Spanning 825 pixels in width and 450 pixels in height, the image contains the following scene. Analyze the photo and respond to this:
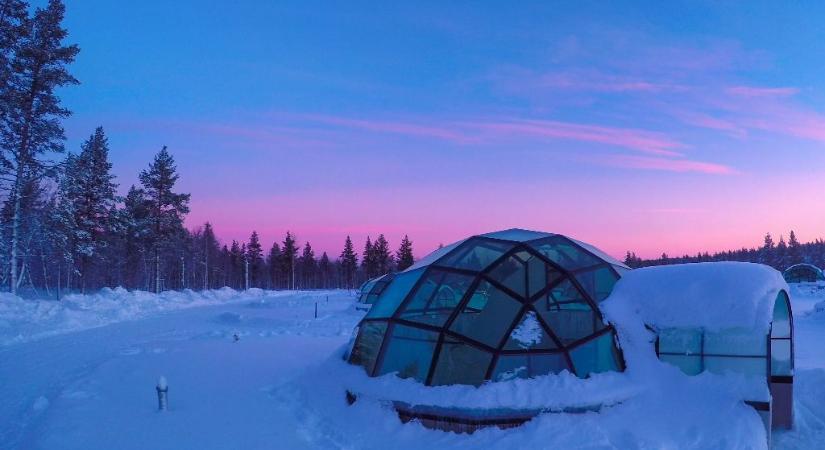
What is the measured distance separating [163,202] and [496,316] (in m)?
45.1

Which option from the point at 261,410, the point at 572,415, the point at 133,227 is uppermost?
the point at 133,227

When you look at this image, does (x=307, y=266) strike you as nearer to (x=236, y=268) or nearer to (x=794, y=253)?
(x=236, y=268)

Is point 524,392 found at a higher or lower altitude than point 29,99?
lower

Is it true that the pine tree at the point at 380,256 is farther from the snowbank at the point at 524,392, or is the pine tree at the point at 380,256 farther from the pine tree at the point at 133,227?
the snowbank at the point at 524,392

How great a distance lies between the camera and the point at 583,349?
27.0 ft

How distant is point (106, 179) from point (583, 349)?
1692 inches

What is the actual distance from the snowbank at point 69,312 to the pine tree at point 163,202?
Result: 12005mm

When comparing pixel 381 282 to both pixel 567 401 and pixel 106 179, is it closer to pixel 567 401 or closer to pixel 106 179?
pixel 106 179

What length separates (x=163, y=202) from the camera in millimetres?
47344

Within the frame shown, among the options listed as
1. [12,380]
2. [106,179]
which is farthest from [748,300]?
[106,179]

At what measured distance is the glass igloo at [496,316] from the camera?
315 inches

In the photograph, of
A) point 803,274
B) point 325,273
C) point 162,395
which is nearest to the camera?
point 162,395

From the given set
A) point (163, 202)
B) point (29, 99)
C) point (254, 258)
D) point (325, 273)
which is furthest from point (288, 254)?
point (29, 99)

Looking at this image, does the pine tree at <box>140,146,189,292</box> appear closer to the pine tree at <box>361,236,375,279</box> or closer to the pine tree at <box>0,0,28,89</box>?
the pine tree at <box>0,0,28,89</box>
